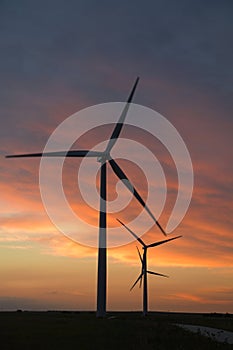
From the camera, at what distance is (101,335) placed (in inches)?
1631

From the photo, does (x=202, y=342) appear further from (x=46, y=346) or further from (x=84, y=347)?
(x=46, y=346)

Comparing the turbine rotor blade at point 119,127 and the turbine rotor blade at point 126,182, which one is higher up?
the turbine rotor blade at point 119,127

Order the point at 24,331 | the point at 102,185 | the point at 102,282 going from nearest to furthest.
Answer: the point at 24,331
the point at 102,282
the point at 102,185

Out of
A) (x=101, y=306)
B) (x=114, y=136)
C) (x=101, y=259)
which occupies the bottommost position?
(x=101, y=306)

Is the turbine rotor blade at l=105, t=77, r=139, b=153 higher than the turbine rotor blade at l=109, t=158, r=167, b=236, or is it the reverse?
the turbine rotor blade at l=105, t=77, r=139, b=153

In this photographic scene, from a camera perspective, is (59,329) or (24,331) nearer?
(24,331)

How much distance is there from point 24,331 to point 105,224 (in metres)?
22.9

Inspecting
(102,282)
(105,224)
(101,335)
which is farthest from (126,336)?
(105,224)

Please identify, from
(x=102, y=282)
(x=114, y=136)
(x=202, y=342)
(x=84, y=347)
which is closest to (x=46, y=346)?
(x=84, y=347)

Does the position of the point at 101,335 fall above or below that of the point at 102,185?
below

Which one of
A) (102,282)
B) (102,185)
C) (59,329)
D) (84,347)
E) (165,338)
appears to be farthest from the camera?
(102,185)

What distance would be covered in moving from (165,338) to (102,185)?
96.0ft

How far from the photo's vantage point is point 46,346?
34.3 m

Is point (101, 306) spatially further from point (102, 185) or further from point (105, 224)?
point (102, 185)
